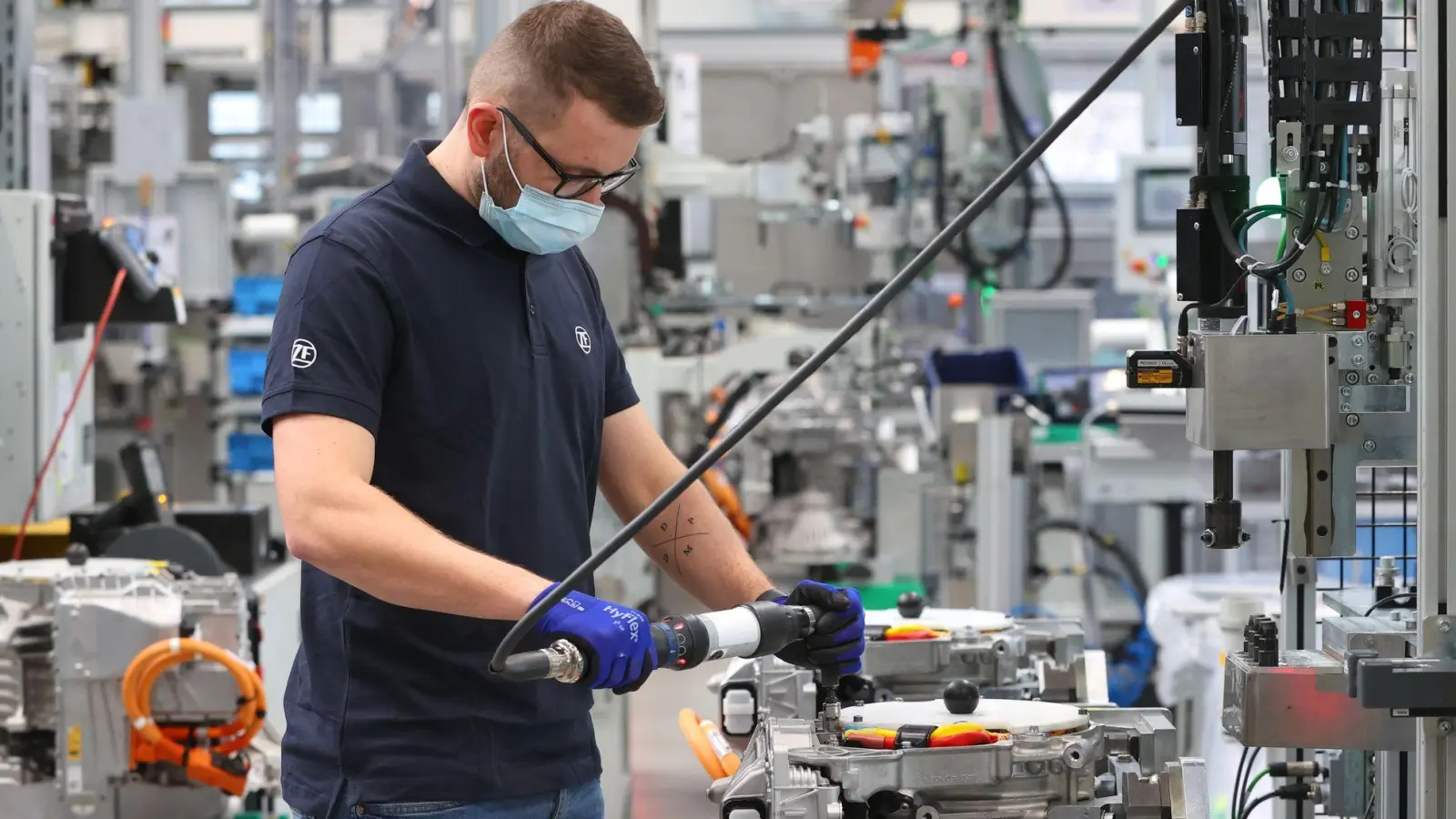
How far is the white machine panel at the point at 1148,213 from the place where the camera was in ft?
25.1

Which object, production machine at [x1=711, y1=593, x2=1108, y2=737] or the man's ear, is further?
production machine at [x1=711, y1=593, x2=1108, y2=737]

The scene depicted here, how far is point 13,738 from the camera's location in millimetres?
3525

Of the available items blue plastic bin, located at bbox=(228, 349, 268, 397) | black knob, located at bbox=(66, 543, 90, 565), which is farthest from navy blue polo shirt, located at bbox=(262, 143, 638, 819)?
blue plastic bin, located at bbox=(228, 349, 268, 397)

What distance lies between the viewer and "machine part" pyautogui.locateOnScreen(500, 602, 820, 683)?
152cm

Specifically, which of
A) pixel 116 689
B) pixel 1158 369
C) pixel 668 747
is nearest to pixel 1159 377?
pixel 1158 369

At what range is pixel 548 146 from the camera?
72.9 inches

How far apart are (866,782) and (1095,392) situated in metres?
5.39

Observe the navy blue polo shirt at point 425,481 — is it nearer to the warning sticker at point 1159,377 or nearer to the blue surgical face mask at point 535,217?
the blue surgical face mask at point 535,217

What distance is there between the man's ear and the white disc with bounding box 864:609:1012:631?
3.37ft

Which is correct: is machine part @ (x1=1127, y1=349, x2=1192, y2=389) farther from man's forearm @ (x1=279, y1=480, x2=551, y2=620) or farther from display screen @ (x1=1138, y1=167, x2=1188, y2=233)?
display screen @ (x1=1138, y1=167, x2=1188, y2=233)

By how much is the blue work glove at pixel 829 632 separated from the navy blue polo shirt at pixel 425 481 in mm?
264

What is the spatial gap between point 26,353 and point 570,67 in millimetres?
2572

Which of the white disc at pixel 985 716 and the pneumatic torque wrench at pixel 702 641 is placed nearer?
the pneumatic torque wrench at pixel 702 641

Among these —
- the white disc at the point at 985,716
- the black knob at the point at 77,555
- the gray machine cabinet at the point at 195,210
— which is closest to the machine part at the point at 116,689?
the black knob at the point at 77,555
